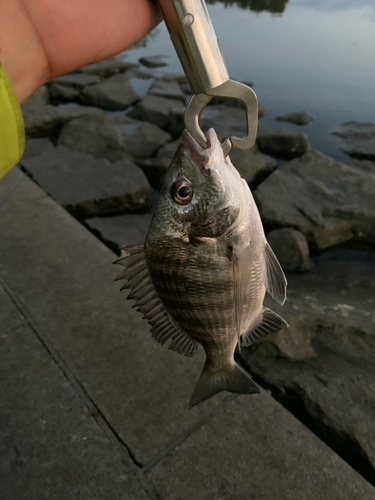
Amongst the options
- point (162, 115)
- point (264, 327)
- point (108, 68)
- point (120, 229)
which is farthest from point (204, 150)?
point (108, 68)

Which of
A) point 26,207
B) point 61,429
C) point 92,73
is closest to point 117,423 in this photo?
point 61,429

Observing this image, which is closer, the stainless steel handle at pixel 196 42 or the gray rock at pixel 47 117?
the stainless steel handle at pixel 196 42

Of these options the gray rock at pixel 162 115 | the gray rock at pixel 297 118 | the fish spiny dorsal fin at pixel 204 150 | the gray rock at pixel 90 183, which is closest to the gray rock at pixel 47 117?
the gray rock at pixel 162 115

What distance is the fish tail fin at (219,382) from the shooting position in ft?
4.79

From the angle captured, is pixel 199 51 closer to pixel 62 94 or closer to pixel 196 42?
pixel 196 42

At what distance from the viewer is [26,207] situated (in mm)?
3648

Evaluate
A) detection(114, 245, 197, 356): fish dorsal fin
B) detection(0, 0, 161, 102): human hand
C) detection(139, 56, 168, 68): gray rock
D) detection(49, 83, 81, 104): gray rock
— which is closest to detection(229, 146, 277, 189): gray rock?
detection(114, 245, 197, 356): fish dorsal fin

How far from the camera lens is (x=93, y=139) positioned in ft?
19.5

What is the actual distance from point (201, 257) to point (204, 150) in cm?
37

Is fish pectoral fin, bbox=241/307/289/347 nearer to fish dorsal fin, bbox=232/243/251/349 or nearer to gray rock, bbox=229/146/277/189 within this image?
fish dorsal fin, bbox=232/243/251/349

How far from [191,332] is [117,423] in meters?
1.04

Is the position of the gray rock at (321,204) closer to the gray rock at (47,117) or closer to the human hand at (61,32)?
the human hand at (61,32)

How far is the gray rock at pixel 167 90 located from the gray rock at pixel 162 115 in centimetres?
88

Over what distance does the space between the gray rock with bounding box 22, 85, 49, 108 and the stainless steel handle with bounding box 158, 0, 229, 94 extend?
7.69 metres
